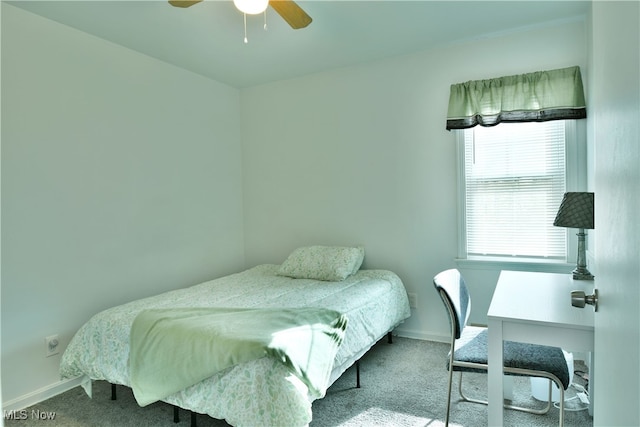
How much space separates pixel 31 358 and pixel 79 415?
0.53m

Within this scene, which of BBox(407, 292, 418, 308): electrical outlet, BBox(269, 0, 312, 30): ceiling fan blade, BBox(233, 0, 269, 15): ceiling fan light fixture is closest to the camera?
BBox(233, 0, 269, 15): ceiling fan light fixture

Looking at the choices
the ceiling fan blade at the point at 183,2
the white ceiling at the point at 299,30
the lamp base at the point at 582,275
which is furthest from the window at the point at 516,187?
the ceiling fan blade at the point at 183,2

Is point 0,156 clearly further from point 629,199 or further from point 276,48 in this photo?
point 629,199

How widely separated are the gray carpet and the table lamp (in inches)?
30.4

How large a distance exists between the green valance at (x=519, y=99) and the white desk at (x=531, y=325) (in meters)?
1.45

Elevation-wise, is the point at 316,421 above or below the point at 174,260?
below

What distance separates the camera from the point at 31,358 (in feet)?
8.05

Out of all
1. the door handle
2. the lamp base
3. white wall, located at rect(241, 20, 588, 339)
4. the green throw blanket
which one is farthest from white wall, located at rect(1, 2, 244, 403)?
the lamp base

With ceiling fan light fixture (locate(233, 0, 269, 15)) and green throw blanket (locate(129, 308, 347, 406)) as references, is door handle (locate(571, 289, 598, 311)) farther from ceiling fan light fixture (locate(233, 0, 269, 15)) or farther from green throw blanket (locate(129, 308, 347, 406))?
ceiling fan light fixture (locate(233, 0, 269, 15))

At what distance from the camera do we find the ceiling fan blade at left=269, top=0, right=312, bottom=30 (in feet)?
6.78

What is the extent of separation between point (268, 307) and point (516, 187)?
2081 mm

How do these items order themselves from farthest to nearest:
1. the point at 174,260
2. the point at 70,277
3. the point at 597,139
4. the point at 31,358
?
the point at 174,260
the point at 70,277
the point at 31,358
the point at 597,139

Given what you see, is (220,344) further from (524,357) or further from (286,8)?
(286,8)

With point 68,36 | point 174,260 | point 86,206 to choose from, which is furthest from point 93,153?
point 174,260
